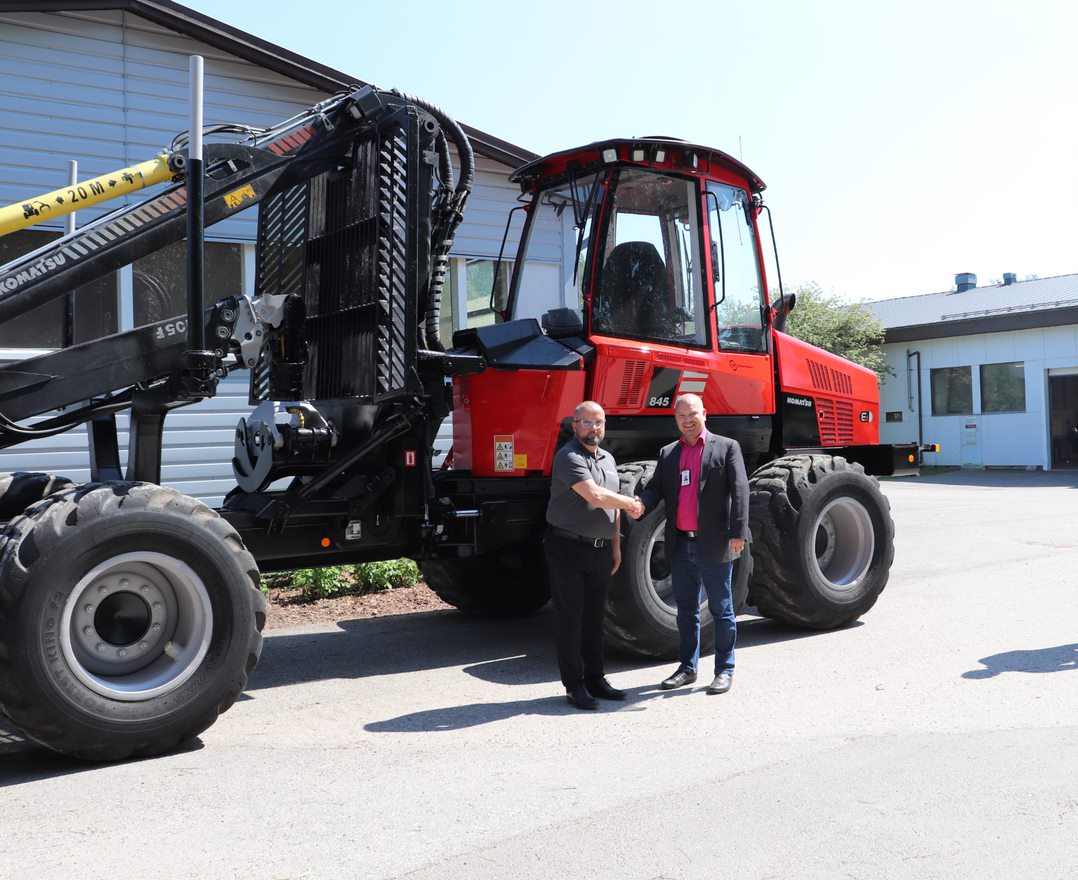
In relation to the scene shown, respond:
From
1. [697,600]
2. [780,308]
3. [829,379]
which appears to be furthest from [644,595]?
[829,379]

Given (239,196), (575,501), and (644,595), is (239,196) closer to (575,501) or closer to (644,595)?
(575,501)

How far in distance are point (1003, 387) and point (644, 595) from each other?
2391 centimetres

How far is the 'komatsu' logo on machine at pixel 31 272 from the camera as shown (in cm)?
568

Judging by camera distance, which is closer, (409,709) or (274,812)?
(274,812)

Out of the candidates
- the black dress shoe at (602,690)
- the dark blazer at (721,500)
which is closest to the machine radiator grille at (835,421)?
the dark blazer at (721,500)

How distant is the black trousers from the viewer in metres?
6.18

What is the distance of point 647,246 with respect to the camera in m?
7.67

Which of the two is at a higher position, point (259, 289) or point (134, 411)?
point (259, 289)

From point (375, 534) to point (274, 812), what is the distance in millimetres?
2540

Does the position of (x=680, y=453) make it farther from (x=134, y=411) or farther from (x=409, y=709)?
(x=134, y=411)

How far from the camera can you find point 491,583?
28.8ft

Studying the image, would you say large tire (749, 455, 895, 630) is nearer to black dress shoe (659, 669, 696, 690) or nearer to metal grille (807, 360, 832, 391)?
metal grille (807, 360, 832, 391)

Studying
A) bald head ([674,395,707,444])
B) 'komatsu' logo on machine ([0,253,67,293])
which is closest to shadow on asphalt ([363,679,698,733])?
bald head ([674,395,707,444])

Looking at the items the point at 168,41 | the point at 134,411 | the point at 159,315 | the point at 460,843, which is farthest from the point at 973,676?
the point at 168,41
